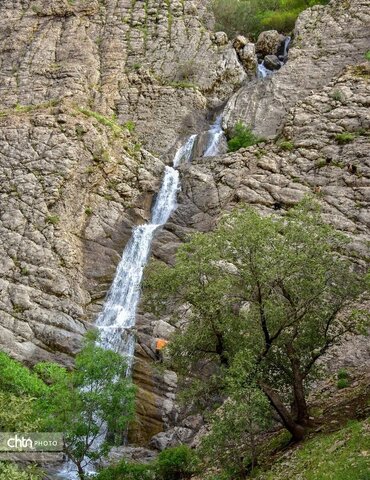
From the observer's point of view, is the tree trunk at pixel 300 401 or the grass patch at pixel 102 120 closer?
the tree trunk at pixel 300 401

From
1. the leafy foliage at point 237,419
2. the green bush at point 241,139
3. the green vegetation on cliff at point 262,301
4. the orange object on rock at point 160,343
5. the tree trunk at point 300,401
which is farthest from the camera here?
the green bush at point 241,139

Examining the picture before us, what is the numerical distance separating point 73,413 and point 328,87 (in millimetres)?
33867

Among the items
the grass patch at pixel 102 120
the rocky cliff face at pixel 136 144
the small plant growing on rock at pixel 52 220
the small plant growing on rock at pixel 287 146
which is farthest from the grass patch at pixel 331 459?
the grass patch at pixel 102 120

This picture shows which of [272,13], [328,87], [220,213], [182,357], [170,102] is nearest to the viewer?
[182,357]

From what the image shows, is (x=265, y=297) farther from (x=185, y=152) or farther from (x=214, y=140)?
(x=214, y=140)

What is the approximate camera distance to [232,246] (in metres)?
17.7

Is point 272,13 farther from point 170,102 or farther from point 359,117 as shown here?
point 359,117

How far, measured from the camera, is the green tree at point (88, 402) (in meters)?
18.5

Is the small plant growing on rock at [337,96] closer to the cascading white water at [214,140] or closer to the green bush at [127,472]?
the cascading white water at [214,140]

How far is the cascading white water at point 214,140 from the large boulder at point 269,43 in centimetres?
1321

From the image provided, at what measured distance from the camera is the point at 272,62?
5334 centimetres

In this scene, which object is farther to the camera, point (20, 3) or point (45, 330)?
point (20, 3)

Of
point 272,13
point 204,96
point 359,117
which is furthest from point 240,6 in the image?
point 359,117

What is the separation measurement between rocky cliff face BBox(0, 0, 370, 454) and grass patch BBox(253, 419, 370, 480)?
9.94 meters
